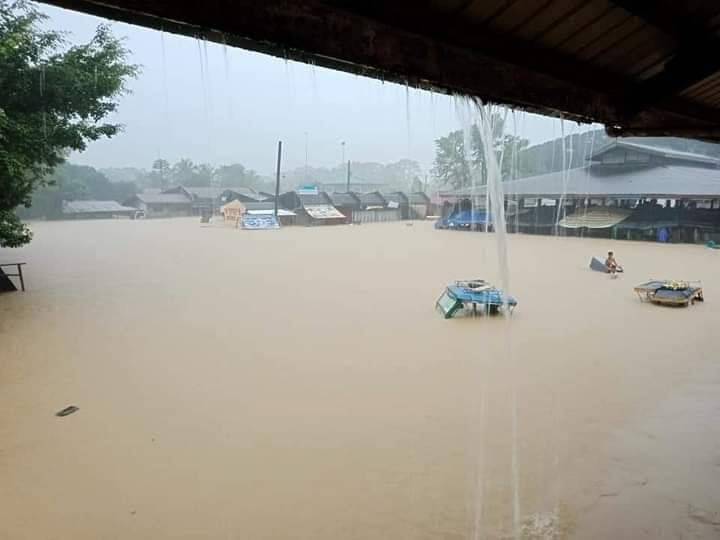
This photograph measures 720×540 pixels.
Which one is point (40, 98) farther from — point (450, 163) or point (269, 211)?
point (450, 163)

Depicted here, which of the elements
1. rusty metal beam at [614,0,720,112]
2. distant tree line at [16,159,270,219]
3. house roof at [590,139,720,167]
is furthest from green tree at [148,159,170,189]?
rusty metal beam at [614,0,720,112]

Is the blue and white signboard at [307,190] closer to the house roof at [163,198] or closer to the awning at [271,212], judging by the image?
the awning at [271,212]

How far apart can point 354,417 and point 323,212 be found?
32068 mm

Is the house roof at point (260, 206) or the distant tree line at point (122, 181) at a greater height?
the distant tree line at point (122, 181)

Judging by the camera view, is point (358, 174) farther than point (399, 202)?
Yes

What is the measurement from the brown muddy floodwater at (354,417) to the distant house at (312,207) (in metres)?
24.8

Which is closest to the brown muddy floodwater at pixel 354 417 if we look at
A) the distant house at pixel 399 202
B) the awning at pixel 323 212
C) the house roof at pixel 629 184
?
the house roof at pixel 629 184

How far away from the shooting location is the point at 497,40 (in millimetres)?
1512

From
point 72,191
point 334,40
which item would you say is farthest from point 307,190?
point 334,40

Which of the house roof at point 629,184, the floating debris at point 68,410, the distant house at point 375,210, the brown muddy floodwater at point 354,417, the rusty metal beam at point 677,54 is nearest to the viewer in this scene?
the rusty metal beam at point 677,54

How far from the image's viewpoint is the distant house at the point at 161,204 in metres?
44.0

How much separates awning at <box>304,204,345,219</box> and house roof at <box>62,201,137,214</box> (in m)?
18.0

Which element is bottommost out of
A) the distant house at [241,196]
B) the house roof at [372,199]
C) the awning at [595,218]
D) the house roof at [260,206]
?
the awning at [595,218]

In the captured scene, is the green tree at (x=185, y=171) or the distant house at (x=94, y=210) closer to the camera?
the distant house at (x=94, y=210)
